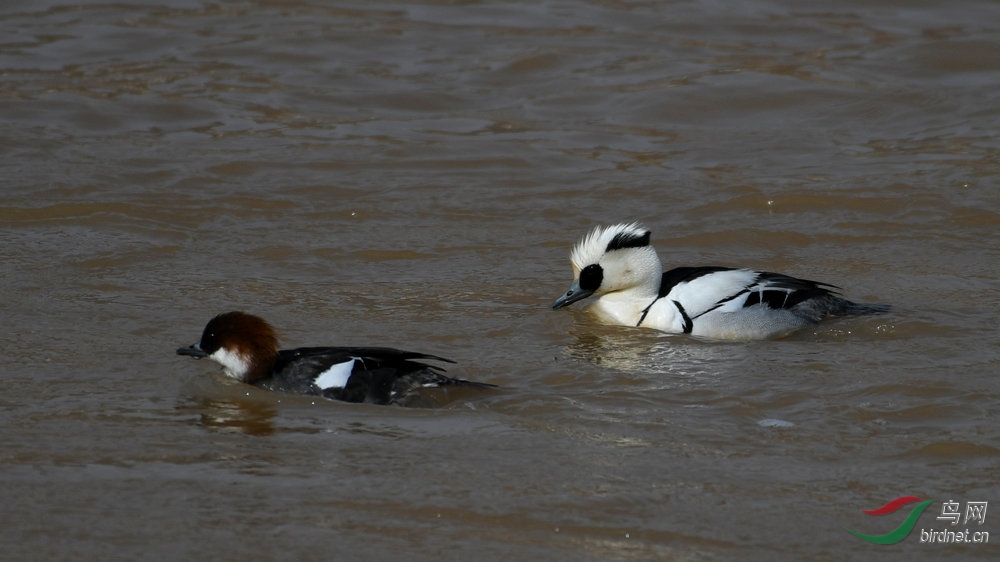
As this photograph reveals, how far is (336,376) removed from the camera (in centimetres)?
667

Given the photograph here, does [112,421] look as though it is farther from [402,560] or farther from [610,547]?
→ [610,547]

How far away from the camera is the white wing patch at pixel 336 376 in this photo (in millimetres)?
6660

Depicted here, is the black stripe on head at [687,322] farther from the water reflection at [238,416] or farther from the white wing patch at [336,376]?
the water reflection at [238,416]

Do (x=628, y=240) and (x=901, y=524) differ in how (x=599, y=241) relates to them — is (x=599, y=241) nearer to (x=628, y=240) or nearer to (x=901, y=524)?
(x=628, y=240)

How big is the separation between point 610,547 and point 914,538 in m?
1.17

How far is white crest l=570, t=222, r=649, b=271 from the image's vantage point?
8508 millimetres

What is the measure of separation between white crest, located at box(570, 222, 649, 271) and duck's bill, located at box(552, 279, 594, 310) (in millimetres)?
165

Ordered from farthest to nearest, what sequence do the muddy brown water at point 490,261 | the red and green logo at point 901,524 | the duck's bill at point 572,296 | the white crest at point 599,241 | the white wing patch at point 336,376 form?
the white crest at point 599,241, the duck's bill at point 572,296, the white wing patch at point 336,376, the muddy brown water at point 490,261, the red and green logo at point 901,524

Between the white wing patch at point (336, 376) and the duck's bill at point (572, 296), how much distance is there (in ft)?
6.59

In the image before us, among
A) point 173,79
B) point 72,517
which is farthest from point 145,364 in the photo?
point 173,79

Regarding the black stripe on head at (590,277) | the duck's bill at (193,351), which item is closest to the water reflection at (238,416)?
the duck's bill at (193,351)

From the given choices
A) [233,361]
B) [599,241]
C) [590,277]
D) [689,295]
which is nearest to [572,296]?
[590,277]

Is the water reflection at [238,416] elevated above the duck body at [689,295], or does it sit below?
below

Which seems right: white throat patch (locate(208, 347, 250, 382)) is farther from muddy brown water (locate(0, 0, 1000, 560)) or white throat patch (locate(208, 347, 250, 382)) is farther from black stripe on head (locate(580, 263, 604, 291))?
black stripe on head (locate(580, 263, 604, 291))
